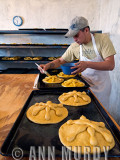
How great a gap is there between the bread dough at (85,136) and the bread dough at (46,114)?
0.15m

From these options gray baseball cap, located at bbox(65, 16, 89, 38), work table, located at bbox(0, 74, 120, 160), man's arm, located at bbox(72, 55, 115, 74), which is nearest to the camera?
work table, located at bbox(0, 74, 120, 160)

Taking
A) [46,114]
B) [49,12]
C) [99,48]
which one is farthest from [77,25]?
[49,12]

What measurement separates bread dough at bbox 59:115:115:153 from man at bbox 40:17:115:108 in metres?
0.72

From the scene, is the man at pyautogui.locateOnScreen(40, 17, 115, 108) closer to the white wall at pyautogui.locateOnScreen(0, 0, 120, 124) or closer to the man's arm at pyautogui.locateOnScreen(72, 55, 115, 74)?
the man's arm at pyautogui.locateOnScreen(72, 55, 115, 74)

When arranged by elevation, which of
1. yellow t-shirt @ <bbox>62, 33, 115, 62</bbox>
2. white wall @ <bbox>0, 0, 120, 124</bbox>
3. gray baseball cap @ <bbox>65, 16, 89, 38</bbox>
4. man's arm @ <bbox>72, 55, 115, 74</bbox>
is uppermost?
white wall @ <bbox>0, 0, 120, 124</bbox>

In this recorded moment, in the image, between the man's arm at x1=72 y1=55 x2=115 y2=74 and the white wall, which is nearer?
the man's arm at x1=72 y1=55 x2=115 y2=74

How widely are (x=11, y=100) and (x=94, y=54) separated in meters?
1.30

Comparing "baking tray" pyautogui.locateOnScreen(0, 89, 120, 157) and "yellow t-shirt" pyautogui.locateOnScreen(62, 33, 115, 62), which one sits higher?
"yellow t-shirt" pyautogui.locateOnScreen(62, 33, 115, 62)

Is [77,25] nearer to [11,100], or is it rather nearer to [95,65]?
A: [95,65]

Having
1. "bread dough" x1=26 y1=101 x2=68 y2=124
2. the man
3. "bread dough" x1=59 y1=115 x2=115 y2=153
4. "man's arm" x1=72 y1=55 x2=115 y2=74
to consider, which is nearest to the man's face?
the man

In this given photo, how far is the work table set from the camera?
32.6 inches

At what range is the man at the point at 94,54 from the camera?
4.94ft

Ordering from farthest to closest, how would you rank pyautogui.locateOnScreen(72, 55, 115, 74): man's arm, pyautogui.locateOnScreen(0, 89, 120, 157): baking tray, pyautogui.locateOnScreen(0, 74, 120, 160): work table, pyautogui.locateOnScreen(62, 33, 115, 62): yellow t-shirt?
pyautogui.locateOnScreen(62, 33, 115, 62): yellow t-shirt
pyautogui.locateOnScreen(72, 55, 115, 74): man's arm
pyautogui.locateOnScreen(0, 74, 120, 160): work table
pyautogui.locateOnScreen(0, 89, 120, 157): baking tray

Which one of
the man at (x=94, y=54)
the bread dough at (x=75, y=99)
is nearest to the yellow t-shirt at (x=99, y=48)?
the man at (x=94, y=54)
